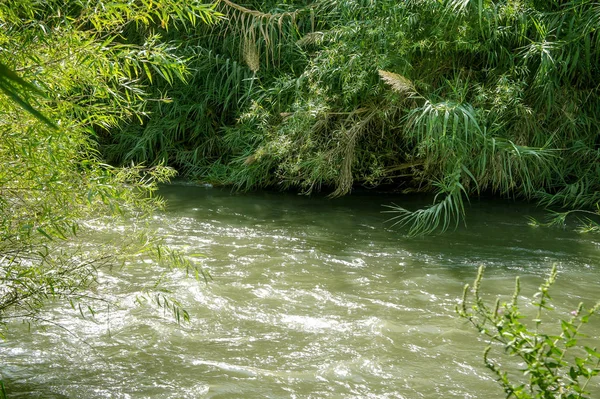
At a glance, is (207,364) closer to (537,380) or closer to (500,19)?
(537,380)

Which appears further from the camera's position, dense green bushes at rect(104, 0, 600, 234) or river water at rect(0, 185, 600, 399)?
dense green bushes at rect(104, 0, 600, 234)

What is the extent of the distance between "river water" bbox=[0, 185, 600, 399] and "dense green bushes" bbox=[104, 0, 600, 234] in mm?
625

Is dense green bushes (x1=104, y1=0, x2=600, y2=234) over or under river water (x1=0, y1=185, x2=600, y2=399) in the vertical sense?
over

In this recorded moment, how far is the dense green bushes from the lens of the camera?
5.79 m

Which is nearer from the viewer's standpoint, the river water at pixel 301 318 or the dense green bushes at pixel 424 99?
the river water at pixel 301 318

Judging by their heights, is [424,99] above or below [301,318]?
above

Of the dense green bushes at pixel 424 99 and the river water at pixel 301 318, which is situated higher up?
the dense green bushes at pixel 424 99

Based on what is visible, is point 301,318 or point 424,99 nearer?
point 301,318

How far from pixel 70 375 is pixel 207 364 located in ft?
1.99

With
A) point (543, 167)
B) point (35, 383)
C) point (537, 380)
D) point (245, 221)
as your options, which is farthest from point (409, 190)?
point (537, 380)

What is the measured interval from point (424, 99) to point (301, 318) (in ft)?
9.55

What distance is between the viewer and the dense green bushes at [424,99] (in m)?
5.79

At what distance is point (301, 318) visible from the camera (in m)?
3.88

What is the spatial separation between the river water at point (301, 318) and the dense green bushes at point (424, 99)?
0.63 meters
